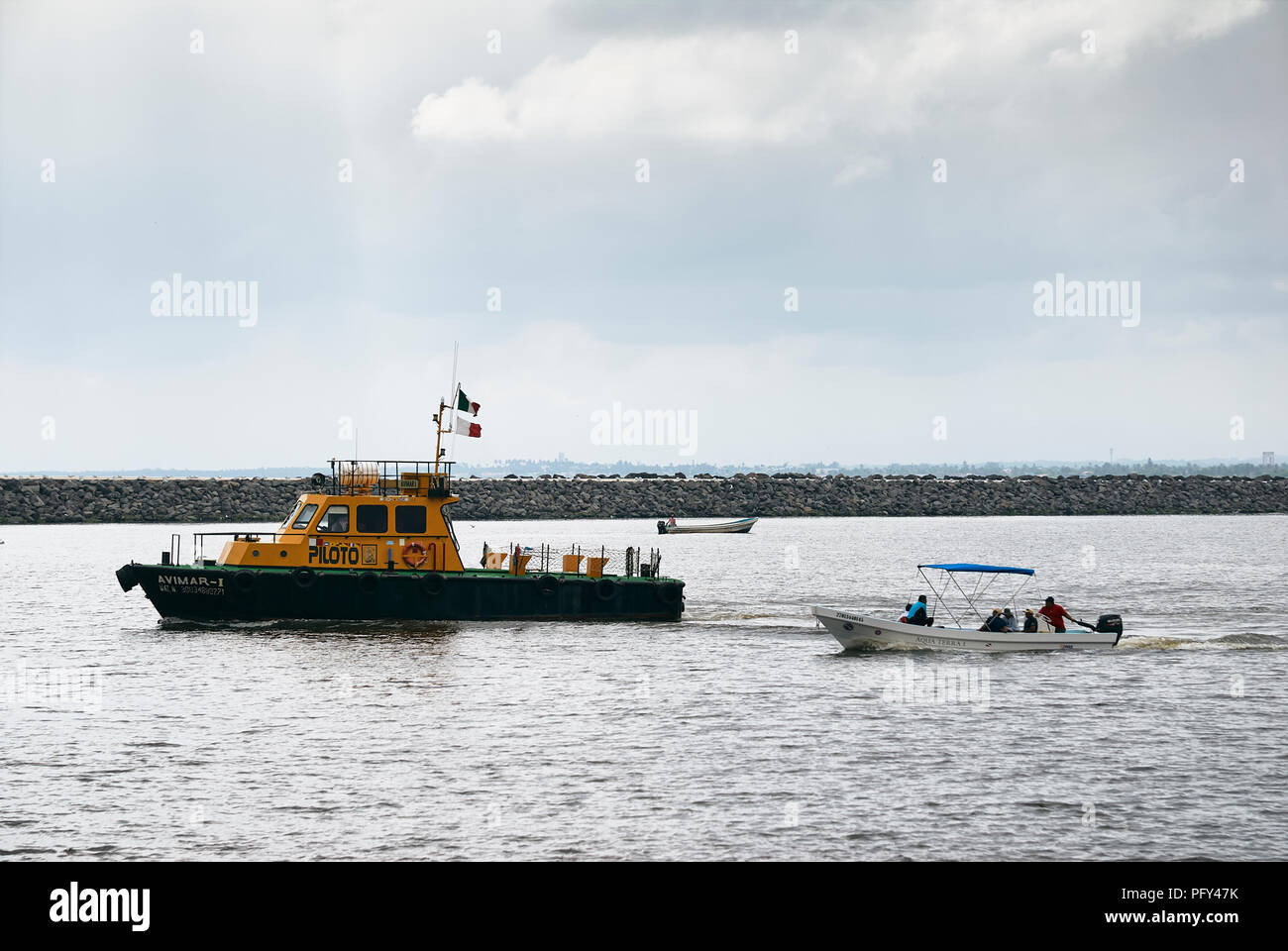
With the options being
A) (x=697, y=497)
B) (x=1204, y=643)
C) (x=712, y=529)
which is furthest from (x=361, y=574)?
(x=697, y=497)

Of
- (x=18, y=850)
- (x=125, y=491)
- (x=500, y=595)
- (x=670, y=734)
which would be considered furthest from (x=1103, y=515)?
(x=18, y=850)

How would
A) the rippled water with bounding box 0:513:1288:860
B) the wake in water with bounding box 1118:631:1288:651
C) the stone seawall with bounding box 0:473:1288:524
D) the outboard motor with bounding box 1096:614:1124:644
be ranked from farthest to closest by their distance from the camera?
the stone seawall with bounding box 0:473:1288:524 < the wake in water with bounding box 1118:631:1288:651 < the outboard motor with bounding box 1096:614:1124:644 < the rippled water with bounding box 0:513:1288:860

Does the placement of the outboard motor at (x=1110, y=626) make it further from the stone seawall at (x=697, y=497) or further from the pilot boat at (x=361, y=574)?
the stone seawall at (x=697, y=497)

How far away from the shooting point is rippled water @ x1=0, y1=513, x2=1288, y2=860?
19062 mm

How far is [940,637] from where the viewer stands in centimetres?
3691

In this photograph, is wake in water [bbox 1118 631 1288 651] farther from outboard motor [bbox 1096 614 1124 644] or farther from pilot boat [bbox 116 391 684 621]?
pilot boat [bbox 116 391 684 621]

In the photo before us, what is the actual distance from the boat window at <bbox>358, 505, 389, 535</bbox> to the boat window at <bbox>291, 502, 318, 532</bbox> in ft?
4.83

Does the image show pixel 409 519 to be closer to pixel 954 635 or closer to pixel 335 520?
pixel 335 520

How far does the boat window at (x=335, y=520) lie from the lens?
135ft

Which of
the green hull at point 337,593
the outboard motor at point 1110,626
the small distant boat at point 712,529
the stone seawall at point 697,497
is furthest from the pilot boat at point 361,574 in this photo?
the small distant boat at point 712,529

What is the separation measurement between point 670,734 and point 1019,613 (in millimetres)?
30190

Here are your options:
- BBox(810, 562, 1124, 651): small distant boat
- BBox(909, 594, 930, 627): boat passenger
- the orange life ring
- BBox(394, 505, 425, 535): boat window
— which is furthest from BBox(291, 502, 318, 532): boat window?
BBox(909, 594, 930, 627): boat passenger

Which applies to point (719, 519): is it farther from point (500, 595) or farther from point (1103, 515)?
point (500, 595)

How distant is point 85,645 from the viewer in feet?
132
